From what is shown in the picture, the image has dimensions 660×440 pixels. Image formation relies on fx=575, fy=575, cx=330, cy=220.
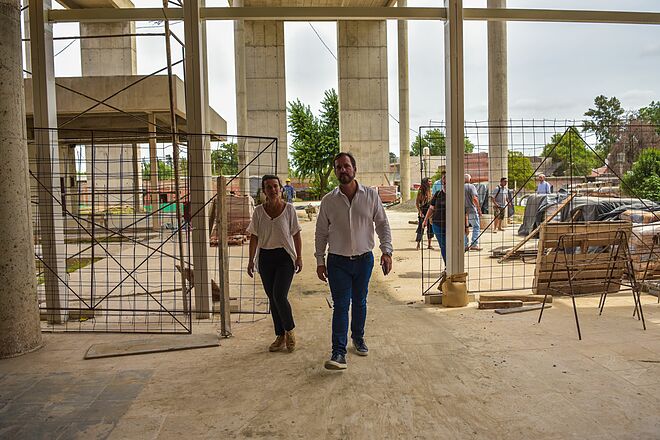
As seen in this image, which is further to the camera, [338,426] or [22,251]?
[22,251]

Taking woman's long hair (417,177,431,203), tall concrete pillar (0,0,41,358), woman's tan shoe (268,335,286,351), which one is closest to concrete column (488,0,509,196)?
woman's long hair (417,177,431,203)

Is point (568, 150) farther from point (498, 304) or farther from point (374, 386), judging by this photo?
point (374, 386)

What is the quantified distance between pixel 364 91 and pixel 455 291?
2343 cm

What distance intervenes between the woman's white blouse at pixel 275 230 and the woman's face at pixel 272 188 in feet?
0.55

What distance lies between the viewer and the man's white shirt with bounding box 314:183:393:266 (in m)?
5.01

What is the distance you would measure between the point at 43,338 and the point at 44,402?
2.11 m

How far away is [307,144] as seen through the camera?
141 ft

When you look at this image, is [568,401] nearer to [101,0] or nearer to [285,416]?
[285,416]

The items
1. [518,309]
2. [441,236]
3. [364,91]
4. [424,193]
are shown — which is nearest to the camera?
[518,309]

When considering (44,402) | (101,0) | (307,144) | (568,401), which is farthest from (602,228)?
(307,144)

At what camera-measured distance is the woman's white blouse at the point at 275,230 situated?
5348mm

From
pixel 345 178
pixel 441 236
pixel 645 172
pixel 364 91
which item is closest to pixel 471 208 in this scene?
pixel 441 236

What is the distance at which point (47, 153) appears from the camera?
671 cm

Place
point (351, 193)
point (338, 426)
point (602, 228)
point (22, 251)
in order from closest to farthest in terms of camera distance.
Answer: point (338, 426) → point (351, 193) → point (22, 251) → point (602, 228)
